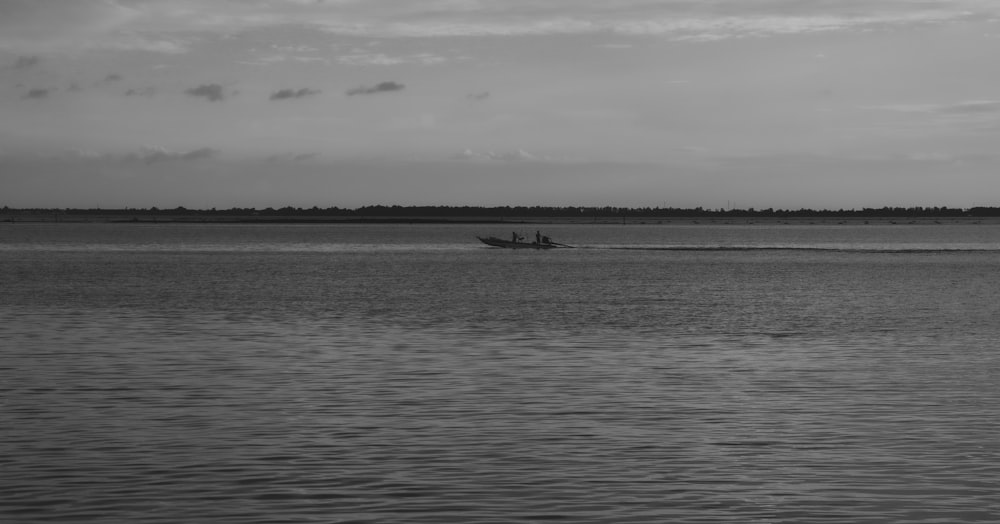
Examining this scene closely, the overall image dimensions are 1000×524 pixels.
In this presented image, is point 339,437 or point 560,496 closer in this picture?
point 560,496

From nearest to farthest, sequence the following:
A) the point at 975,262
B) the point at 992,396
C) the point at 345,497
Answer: the point at 345,497
the point at 992,396
the point at 975,262

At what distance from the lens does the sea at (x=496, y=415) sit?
1448cm

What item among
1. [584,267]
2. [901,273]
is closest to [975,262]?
[901,273]

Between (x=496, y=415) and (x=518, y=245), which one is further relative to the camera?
(x=518, y=245)

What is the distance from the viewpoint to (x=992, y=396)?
2312cm

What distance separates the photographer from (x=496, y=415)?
20.7 m

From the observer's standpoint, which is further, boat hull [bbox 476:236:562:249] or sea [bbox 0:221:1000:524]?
boat hull [bbox 476:236:562:249]

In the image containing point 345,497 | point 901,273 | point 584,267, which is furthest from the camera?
point 584,267

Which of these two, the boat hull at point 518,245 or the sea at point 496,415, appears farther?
the boat hull at point 518,245

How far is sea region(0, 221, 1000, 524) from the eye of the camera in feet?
47.5

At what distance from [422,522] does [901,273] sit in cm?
7761

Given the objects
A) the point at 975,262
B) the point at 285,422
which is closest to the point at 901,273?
the point at 975,262

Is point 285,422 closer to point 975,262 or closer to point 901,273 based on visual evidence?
point 901,273

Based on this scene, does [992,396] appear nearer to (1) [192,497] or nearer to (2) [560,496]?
(2) [560,496]
